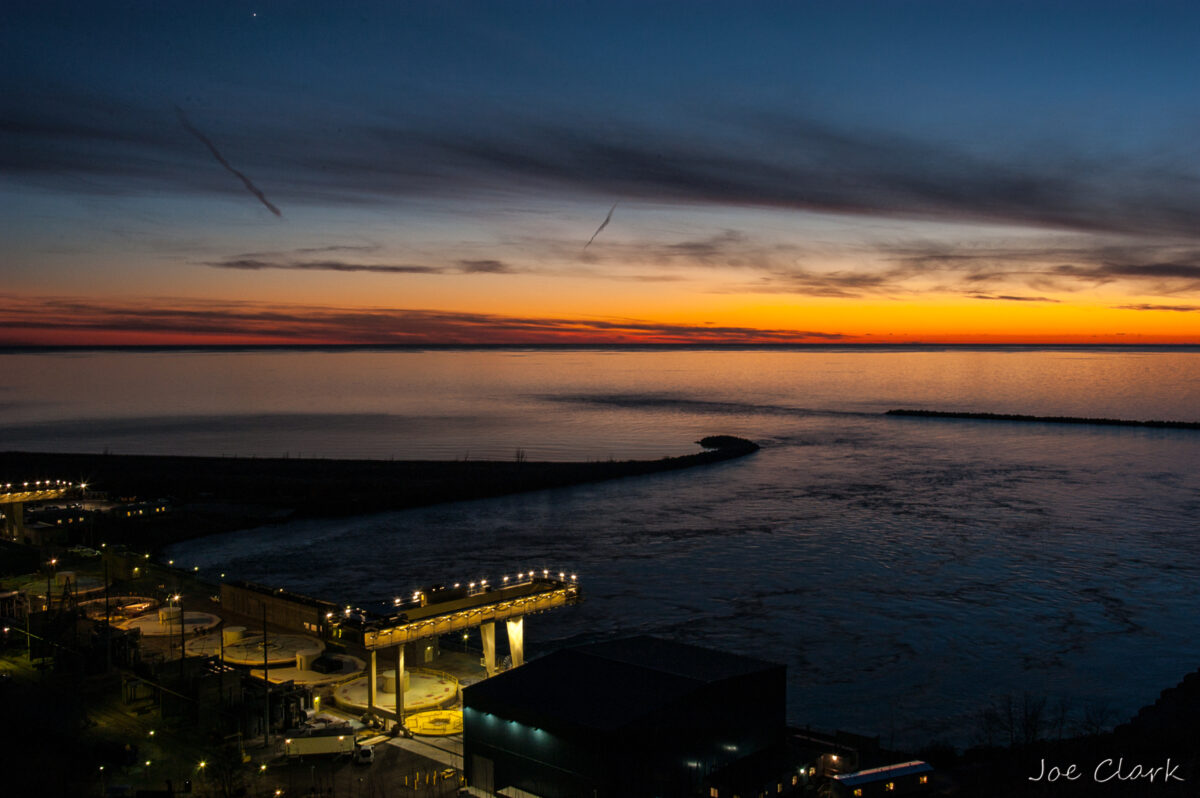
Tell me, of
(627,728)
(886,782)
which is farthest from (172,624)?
(886,782)

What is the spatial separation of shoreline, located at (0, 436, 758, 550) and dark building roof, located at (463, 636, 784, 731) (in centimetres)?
3048

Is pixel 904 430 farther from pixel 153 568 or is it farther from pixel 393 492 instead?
pixel 153 568

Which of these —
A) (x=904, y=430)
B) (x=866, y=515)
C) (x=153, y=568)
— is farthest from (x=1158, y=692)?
(x=904, y=430)

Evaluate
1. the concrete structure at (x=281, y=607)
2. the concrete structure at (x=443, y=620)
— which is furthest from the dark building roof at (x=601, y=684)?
the concrete structure at (x=281, y=607)

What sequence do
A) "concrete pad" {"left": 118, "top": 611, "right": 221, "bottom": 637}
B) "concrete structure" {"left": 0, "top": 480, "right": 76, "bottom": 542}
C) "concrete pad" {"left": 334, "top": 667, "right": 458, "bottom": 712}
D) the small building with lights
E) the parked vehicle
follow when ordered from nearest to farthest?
the small building with lights, the parked vehicle, "concrete pad" {"left": 334, "top": 667, "right": 458, "bottom": 712}, "concrete pad" {"left": 118, "top": 611, "right": 221, "bottom": 637}, "concrete structure" {"left": 0, "top": 480, "right": 76, "bottom": 542}

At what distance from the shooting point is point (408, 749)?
1778 centimetres

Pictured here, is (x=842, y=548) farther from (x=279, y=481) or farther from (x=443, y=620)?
(x=279, y=481)

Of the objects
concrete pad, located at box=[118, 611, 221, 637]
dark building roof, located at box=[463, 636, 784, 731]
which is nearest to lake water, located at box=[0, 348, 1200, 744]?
dark building roof, located at box=[463, 636, 784, 731]

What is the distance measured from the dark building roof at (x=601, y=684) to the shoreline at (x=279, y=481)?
30.5 meters

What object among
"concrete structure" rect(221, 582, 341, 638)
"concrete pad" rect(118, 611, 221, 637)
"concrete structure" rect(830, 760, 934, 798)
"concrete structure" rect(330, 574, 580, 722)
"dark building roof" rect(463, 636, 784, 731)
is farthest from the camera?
"concrete pad" rect(118, 611, 221, 637)

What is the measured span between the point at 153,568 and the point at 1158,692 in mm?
28447

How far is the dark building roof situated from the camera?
15.6m

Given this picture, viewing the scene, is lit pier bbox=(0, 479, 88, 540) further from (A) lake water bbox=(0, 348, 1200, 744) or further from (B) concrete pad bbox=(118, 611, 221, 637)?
(B) concrete pad bbox=(118, 611, 221, 637)

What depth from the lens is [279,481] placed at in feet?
182
